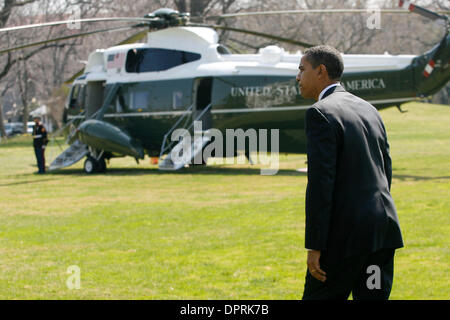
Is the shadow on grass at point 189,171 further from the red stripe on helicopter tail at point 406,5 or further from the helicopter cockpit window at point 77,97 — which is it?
the red stripe on helicopter tail at point 406,5

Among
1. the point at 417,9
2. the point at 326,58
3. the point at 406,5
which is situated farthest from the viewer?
the point at 417,9

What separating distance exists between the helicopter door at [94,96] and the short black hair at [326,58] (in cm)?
1739

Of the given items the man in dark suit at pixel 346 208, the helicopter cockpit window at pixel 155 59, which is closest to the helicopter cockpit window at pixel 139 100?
the helicopter cockpit window at pixel 155 59

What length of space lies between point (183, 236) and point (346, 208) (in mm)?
5593

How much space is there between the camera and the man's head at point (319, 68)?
4039mm

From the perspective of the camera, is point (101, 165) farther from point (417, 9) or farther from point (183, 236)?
point (183, 236)

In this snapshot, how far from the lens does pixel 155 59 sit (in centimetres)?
1883

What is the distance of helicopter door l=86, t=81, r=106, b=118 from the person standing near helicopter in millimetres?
1700

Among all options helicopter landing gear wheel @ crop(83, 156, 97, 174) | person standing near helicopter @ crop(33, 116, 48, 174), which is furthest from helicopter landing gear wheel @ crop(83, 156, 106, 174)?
person standing near helicopter @ crop(33, 116, 48, 174)

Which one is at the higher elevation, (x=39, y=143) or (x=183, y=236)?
(x=183, y=236)

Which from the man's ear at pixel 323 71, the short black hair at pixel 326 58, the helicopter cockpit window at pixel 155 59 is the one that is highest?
the short black hair at pixel 326 58

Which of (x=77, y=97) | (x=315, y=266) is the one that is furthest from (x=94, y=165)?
(x=315, y=266)
